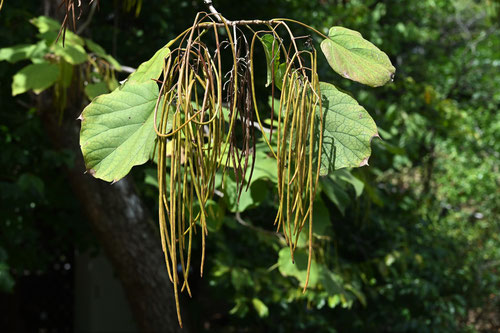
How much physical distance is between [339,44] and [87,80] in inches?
48.4

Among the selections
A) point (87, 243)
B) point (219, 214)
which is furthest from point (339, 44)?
point (87, 243)

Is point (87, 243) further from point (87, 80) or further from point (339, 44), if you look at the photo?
point (339, 44)

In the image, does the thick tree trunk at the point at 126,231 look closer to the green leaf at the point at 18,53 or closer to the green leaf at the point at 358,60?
the green leaf at the point at 18,53

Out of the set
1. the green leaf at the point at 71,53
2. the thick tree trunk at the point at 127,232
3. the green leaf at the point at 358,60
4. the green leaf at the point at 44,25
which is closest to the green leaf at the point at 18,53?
the green leaf at the point at 44,25

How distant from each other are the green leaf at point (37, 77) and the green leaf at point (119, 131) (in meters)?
0.94

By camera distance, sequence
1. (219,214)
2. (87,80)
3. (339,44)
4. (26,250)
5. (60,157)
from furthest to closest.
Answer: (26,250) < (60,157) < (87,80) < (219,214) < (339,44)

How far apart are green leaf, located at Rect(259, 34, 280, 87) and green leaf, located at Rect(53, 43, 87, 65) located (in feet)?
3.00

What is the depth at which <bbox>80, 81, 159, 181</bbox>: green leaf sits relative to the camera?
0.68m

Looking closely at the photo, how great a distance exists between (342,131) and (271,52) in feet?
0.44

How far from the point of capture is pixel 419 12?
14.0 feet

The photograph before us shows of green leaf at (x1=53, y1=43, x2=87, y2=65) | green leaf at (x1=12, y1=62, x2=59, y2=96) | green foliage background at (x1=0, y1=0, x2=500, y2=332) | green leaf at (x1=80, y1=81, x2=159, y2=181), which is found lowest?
green foliage background at (x1=0, y1=0, x2=500, y2=332)

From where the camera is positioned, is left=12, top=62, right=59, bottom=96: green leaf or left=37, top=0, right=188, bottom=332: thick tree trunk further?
left=37, top=0, right=188, bottom=332: thick tree trunk

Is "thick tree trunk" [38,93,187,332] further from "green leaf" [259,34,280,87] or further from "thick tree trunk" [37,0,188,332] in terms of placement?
"green leaf" [259,34,280,87]

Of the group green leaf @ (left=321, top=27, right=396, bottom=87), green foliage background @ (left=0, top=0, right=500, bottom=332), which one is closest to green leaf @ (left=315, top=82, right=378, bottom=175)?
green leaf @ (left=321, top=27, right=396, bottom=87)
